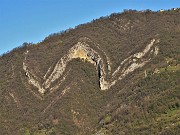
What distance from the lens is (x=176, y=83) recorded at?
19150 centimetres

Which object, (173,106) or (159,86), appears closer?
(173,106)

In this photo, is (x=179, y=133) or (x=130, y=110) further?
(x=130, y=110)

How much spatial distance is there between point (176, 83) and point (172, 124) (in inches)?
1154

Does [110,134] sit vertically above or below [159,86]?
below

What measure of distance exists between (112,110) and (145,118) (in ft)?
75.9

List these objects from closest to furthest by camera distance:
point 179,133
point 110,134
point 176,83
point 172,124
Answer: point 179,133
point 172,124
point 110,134
point 176,83

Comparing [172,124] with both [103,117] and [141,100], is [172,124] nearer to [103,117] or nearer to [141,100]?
[141,100]

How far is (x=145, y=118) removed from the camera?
177625mm

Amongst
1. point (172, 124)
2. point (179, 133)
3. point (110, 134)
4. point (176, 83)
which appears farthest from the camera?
point (176, 83)

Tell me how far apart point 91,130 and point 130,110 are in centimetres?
1940

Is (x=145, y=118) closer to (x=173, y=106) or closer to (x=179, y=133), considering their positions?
(x=173, y=106)

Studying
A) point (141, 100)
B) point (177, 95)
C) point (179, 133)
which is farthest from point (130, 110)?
point (179, 133)

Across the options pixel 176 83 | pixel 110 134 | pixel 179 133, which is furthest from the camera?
pixel 176 83

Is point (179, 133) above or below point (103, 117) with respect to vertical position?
below
